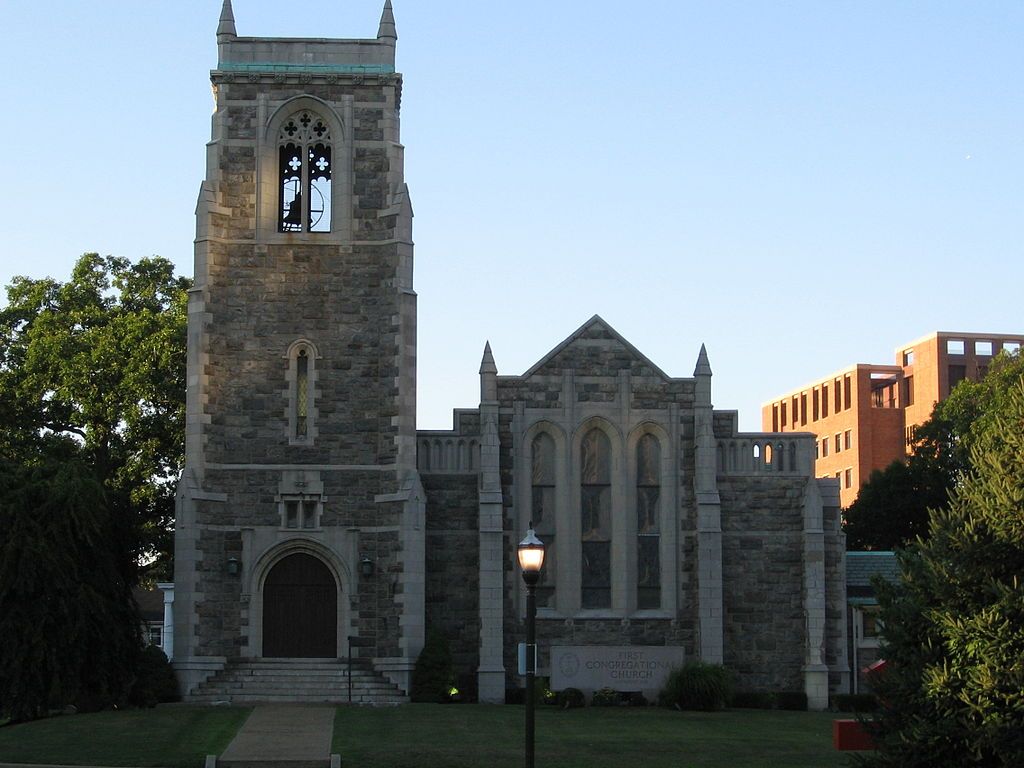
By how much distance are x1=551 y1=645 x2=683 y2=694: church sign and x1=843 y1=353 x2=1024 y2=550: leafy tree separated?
21124mm

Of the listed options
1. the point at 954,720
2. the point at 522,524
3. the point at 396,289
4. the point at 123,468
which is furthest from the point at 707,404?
the point at 954,720

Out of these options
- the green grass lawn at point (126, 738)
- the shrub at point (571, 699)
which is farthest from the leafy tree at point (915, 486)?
the green grass lawn at point (126, 738)

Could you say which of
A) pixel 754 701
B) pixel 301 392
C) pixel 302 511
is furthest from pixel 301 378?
pixel 754 701

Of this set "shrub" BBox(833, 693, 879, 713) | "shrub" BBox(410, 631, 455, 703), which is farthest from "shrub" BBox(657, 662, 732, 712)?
"shrub" BBox(410, 631, 455, 703)

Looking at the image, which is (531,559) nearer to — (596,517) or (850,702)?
(596,517)

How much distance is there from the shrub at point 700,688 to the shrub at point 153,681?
1151 centimetres

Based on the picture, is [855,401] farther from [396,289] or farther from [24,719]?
[24,719]

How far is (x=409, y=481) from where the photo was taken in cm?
3838

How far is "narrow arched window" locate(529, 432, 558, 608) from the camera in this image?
40125mm

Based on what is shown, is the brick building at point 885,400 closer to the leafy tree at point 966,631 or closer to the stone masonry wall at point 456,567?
the stone masonry wall at point 456,567

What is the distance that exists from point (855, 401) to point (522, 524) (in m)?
60.1

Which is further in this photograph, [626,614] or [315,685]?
[626,614]

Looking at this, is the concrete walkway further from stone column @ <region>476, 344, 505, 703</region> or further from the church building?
stone column @ <region>476, 344, 505, 703</region>

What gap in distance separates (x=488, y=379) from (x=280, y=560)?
6.75 m
